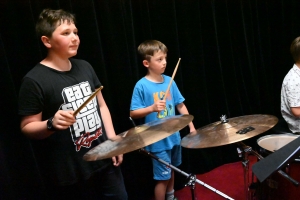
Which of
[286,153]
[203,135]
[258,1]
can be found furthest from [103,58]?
[258,1]

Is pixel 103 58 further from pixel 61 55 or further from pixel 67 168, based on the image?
pixel 67 168

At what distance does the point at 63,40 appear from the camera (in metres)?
1.13

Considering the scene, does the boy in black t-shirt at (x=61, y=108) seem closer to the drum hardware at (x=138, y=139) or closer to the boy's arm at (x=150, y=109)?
the drum hardware at (x=138, y=139)

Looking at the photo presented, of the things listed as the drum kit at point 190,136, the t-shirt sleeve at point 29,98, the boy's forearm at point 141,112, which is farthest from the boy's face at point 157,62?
the t-shirt sleeve at point 29,98

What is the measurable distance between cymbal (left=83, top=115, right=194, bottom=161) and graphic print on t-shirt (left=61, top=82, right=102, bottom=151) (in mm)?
91

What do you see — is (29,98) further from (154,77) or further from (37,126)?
(154,77)

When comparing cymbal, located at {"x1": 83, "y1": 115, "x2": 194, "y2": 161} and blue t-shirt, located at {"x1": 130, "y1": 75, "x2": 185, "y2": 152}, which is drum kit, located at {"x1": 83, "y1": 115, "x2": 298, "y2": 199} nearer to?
cymbal, located at {"x1": 83, "y1": 115, "x2": 194, "y2": 161}

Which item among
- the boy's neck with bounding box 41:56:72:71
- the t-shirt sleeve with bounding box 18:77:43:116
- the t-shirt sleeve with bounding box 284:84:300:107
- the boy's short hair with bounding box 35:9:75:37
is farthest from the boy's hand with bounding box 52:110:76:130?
the t-shirt sleeve with bounding box 284:84:300:107

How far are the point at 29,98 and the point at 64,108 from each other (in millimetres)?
138

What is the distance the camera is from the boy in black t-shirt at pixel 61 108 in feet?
3.48

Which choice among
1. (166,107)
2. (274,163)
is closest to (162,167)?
(166,107)

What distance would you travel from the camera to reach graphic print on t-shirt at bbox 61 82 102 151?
1134mm

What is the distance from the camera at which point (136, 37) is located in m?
1.87

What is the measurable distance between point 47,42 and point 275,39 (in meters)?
2.19
